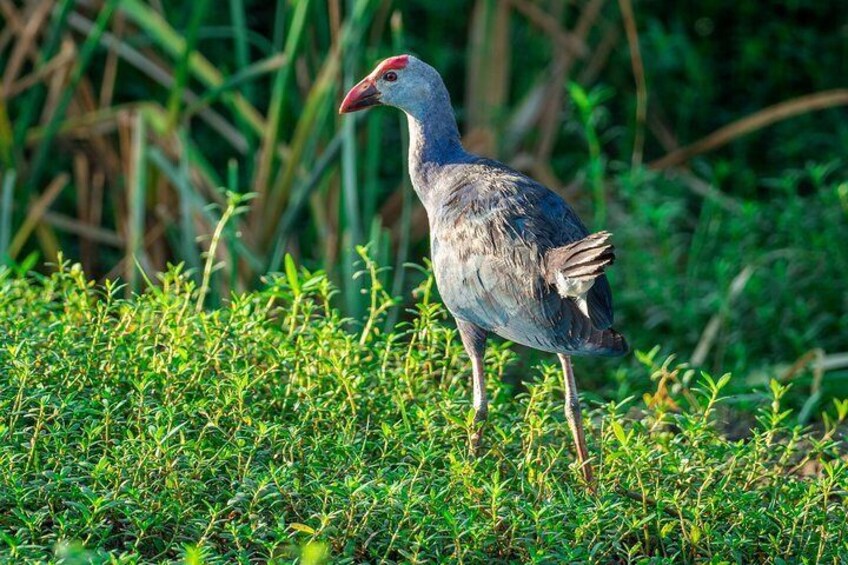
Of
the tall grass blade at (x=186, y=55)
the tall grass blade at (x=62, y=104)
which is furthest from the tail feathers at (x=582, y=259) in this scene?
the tall grass blade at (x=62, y=104)

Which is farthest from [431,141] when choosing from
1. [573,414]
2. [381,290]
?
[573,414]

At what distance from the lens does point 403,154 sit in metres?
5.44

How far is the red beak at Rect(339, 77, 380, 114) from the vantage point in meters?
4.05

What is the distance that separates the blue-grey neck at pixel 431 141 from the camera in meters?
3.97

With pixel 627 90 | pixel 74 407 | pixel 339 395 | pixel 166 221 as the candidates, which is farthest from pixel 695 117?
pixel 74 407

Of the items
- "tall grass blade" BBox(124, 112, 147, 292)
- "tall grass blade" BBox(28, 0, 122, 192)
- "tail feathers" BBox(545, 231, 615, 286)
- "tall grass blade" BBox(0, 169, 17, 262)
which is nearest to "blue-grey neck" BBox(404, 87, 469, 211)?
"tail feathers" BBox(545, 231, 615, 286)

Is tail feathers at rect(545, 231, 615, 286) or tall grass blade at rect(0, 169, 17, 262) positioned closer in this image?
tail feathers at rect(545, 231, 615, 286)

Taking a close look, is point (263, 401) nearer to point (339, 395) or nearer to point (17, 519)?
point (339, 395)

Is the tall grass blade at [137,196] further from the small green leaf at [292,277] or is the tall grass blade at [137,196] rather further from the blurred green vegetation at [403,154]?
the small green leaf at [292,277]

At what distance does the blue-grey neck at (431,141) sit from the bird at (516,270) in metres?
0.02

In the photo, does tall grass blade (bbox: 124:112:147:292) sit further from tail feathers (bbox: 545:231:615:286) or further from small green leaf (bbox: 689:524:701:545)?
small green leaf (bbox: 689:524:701:545)

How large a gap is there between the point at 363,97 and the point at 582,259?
1086 millimetres

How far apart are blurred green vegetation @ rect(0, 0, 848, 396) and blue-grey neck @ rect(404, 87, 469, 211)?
27.6 inches

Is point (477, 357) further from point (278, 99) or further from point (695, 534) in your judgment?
point (278, 99)
